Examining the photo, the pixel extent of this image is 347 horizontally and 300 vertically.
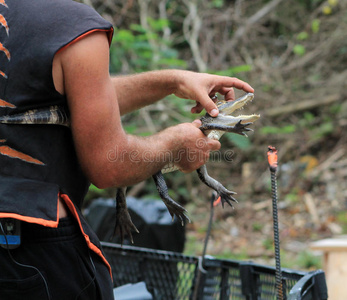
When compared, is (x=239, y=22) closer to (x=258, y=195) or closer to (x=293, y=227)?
(x=258, y=195)

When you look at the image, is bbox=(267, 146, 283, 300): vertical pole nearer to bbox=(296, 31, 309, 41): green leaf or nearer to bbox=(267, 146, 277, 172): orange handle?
bbox=(267, 146, 277, 172): orange handle

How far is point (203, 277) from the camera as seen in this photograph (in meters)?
2.07

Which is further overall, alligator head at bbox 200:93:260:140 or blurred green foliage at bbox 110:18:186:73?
blurred green foliage at bbox 110:18:186:73

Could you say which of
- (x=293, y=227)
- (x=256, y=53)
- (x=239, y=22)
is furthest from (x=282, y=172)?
(x=239, y=22)

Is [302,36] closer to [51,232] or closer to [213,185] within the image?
[213,185]

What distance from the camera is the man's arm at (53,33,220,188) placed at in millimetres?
1261

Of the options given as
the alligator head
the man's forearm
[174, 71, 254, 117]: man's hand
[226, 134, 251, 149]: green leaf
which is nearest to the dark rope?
the alligator head

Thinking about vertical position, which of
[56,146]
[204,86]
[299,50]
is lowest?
[56,146]

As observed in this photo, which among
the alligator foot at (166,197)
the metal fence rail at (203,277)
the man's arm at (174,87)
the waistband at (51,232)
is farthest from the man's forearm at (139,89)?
the metal fence rail at (203,277)

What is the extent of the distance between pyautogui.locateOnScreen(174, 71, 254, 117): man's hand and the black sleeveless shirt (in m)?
0.42

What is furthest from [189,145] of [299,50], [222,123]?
[299,50]

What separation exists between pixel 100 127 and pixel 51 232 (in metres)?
0.35

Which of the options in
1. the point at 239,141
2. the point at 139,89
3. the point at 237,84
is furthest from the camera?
the point at 239,141

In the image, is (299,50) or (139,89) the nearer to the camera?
(139,89)
